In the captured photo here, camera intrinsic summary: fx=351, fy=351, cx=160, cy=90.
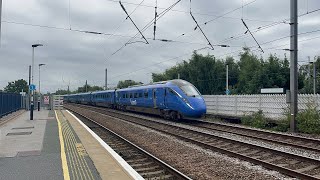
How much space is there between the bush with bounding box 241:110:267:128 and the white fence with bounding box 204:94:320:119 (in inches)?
42.8

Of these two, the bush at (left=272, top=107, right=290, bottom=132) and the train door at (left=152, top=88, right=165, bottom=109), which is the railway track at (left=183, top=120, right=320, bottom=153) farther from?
the train door at (left=152, top=88, right=165, bottom=109)

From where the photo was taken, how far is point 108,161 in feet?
29.1

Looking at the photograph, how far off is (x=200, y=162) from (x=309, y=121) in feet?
28.3

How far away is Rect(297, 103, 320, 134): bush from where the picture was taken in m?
16.4

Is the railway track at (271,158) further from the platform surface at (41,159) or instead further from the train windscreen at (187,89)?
the train windscreen at (187,89)

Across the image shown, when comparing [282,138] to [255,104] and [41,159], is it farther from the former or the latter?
[41,159]

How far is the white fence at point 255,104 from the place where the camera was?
19.3m

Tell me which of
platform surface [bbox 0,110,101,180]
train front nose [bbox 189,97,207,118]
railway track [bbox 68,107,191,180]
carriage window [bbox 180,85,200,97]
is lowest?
railway track [bbox 68,107,191,180]

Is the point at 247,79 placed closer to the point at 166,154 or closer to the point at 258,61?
the point at 258,61

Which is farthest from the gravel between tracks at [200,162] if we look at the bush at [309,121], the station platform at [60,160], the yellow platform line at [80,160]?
the bush at [309,121]

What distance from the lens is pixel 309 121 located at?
647 inches

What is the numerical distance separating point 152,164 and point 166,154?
173 cm

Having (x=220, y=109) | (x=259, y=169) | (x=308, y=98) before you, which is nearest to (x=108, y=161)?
(x=259, y=169)

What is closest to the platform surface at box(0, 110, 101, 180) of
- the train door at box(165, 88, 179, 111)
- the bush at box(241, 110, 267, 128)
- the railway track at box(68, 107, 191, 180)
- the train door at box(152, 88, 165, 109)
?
the railway track at box(68, 107, 191, 180)
